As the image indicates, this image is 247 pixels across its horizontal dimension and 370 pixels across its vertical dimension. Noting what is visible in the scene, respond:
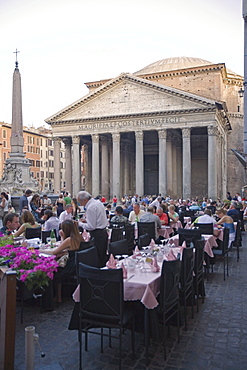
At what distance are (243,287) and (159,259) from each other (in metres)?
2.47

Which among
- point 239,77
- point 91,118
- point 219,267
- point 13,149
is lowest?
point 219,267

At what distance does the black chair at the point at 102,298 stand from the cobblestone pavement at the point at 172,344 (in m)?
0.37

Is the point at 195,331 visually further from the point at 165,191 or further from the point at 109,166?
the point at 109,166

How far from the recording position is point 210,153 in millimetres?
27984

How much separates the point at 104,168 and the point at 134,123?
235 inches

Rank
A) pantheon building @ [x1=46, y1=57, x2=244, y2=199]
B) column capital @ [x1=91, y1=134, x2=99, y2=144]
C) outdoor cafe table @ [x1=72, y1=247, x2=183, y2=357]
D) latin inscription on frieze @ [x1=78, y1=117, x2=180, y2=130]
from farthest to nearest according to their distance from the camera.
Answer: column capital @ [x1=91, y1=134, x2=99, y2=144] → latin inscription on frieze @ [x1=78, y1=117, x2=180, y2=130] → pantheon building @ [x1=46, y1=57, x2=244, y2=199] → outdoor cafe table @ [x1=72, y1=247, x2=183, y2=357]

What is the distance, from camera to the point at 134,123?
2992 centimetres

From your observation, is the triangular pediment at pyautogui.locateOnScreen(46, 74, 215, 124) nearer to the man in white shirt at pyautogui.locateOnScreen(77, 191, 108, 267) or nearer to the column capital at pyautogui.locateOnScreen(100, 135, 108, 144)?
the column capital at pyautogui.locateOnScreen(100, 135, 108, 144)

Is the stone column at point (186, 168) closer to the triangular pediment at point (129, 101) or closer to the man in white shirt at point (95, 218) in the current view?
the triangular pediment at point (129, 101)

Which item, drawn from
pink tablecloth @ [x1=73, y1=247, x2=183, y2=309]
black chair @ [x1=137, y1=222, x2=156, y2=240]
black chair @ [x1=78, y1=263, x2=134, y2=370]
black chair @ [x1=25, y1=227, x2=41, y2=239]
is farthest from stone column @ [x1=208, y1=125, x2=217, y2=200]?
black chair @ [x1=78, y1=263, x2=134, y2=370]

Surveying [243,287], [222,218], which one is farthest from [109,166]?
[243,287]

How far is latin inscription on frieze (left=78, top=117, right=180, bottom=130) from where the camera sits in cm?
2895

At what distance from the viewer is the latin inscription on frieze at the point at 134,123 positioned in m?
29.0

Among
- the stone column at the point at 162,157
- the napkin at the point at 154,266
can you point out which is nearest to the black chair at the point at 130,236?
the napkin at the point at 154,266
